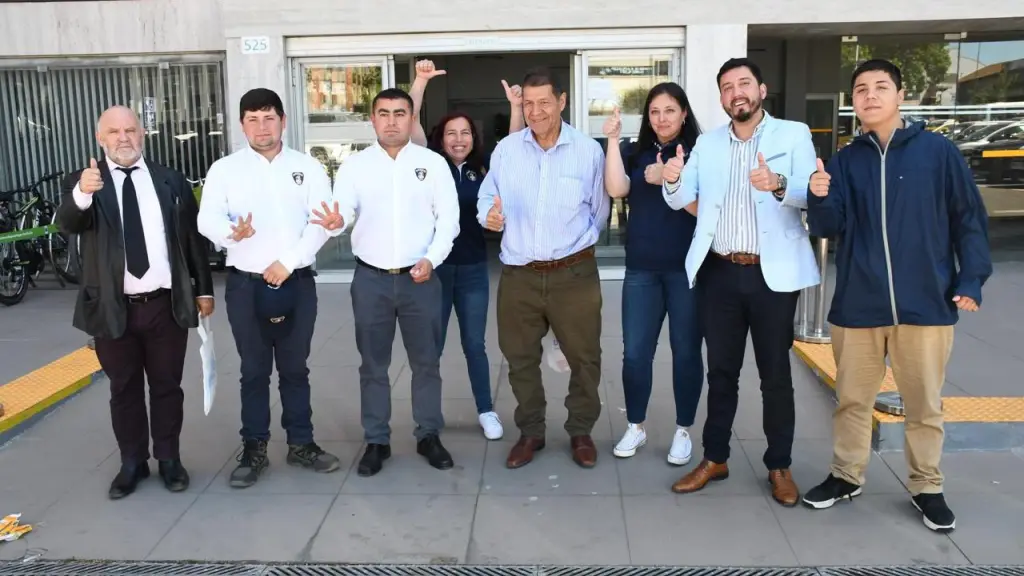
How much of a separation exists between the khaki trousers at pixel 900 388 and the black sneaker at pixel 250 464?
2.71 metres

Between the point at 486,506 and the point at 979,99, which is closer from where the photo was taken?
the point at 486,506

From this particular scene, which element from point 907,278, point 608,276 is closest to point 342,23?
point 608,276

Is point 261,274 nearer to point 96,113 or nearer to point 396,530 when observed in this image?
point 396,530

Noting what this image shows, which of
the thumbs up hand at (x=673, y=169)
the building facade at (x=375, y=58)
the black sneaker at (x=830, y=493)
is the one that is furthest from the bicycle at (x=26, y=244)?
the black sneaker at (x=830, y=493)

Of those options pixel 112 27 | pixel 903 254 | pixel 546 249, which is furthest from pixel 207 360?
pixel 112 27

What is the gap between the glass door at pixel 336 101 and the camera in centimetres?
891

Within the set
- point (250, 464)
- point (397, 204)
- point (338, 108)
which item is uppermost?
point (338, 108)

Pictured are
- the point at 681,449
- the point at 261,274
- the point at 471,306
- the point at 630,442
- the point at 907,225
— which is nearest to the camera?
the point at 907,225

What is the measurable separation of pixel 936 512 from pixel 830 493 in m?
0.42

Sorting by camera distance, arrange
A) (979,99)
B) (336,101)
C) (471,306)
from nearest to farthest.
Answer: (471,306), (336,101), (979,99)

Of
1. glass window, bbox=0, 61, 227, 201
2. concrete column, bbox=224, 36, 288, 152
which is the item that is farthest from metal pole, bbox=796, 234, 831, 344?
glass window, bbox=0, 61, 227, 201

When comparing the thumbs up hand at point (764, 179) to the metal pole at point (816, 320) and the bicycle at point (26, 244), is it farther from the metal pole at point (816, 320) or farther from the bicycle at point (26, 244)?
the bicycle at point (26, 244)

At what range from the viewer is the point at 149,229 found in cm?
378

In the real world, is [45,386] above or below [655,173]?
below
